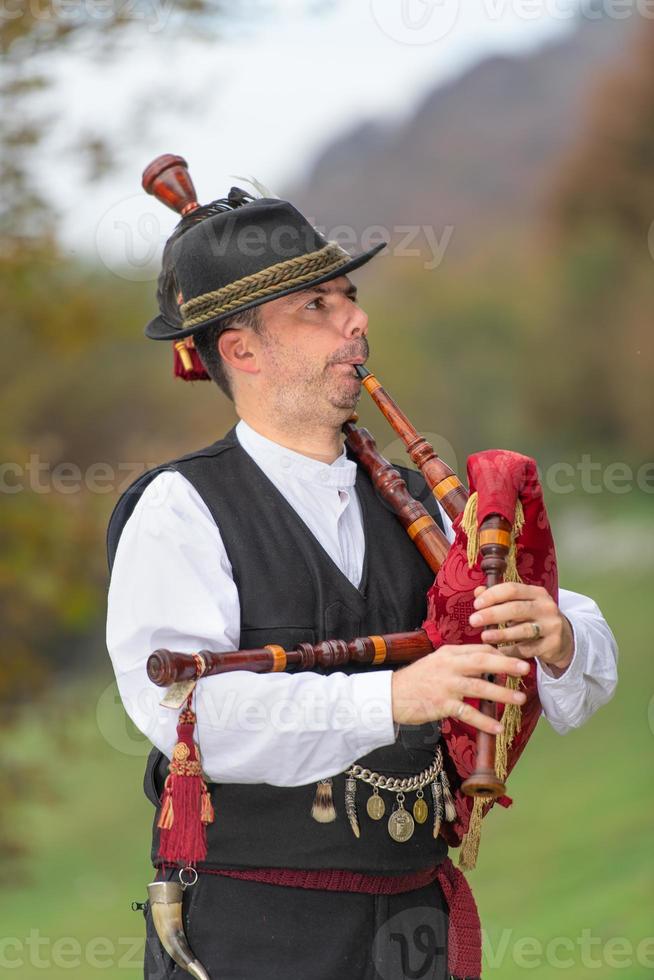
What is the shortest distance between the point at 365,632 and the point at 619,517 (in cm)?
653

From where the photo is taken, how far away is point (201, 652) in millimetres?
2223

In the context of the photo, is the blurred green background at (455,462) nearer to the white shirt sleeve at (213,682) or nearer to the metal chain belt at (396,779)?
the metal chain belt at (396,779)

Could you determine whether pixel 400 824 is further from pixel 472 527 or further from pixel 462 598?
pixel 472 527

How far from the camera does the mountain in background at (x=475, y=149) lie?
9.44 meters

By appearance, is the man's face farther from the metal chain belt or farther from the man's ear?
the metal chain belt

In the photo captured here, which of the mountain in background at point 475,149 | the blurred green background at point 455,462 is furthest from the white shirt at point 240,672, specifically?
the mountain in background at point 475,149

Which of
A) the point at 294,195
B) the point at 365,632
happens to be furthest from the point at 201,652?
the point at 294,195

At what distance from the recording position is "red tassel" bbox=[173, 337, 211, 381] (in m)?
2.88

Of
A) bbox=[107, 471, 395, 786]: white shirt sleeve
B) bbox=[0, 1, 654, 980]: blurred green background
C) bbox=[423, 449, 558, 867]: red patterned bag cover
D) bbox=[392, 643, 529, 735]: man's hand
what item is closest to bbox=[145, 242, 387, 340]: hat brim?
bbox=[107, 471, 395, 786]: white shirt sleeve

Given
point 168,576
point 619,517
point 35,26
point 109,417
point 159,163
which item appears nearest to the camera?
point 168,576

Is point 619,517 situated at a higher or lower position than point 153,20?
lower

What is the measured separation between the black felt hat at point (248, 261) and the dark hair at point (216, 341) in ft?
0.26

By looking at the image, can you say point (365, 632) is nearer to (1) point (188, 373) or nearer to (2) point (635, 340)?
(1) point (188, 373)

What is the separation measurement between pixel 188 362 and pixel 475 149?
24.5 ft
